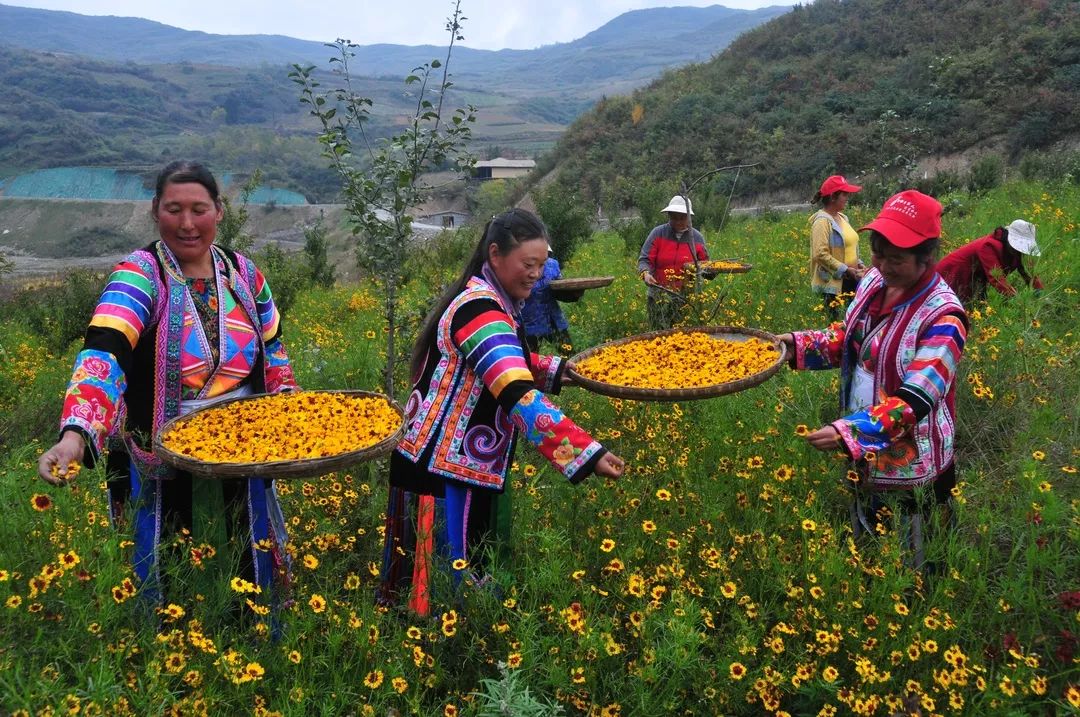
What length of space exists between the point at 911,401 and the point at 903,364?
0.20 meters

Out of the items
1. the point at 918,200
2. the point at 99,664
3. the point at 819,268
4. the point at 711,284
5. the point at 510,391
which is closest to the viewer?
the point at 99,664

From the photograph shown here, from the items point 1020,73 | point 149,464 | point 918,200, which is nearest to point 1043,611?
point 918,200

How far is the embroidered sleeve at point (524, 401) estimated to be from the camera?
2188 millimetres

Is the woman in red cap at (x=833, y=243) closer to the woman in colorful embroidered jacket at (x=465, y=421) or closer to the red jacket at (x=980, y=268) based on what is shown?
the red jacket at (x=980, y=268)

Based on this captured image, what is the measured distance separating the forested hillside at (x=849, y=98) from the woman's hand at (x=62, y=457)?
21274 mm

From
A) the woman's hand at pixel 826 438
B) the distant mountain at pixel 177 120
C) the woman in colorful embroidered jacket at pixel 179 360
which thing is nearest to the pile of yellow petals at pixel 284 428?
the woman in colorful embroidered jacket at pixel 179 360

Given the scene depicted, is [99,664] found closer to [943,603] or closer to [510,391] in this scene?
[510,391]

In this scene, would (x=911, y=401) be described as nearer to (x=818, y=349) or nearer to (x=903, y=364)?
(x=903, y=364)

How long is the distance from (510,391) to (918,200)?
1.43m

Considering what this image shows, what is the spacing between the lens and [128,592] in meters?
1.90

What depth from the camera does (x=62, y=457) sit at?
189cm

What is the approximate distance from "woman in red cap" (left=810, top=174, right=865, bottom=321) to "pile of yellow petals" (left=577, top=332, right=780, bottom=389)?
3.07m

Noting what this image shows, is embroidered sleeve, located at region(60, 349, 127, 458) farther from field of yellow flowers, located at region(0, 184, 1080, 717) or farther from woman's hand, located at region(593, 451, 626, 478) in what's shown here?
woman's hand, located at region(593, 451, 626, 478)

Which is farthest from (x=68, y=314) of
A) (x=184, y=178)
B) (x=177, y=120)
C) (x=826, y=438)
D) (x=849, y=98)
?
(x=177, y=120)
